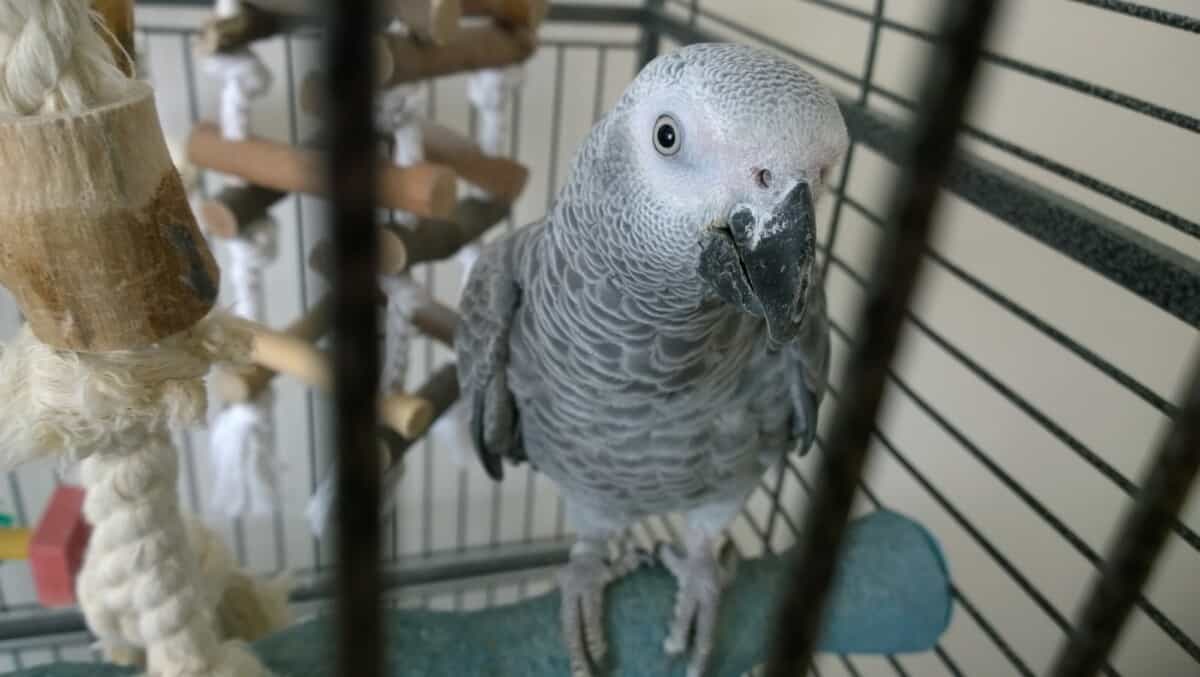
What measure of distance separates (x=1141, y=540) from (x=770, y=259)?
11.1 inches

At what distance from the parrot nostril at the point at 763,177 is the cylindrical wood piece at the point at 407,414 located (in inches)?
28.3

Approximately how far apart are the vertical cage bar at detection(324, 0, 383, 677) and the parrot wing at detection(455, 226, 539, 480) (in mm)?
610

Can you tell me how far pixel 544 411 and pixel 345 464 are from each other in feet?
2.10

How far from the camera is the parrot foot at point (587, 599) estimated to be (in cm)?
89

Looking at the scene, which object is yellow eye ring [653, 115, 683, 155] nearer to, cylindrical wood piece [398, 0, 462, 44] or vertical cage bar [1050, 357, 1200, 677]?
vertical cage bar [1050, 357, 1200, 677]

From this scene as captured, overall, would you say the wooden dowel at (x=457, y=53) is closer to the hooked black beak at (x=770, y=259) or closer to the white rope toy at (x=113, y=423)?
the white rope toy at (x=113, y=423)

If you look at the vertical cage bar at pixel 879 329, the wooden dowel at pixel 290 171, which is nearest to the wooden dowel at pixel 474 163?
the wooden dowel at pixel 290 171

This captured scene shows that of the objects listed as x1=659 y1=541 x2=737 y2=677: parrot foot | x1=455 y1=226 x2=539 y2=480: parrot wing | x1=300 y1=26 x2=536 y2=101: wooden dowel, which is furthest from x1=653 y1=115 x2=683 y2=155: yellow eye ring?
x1=659 y1=541 x2=737 y2=677: parrot foot

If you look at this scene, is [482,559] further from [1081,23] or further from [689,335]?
[1081,23]

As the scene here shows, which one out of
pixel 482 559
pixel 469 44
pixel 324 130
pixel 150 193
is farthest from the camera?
pixel 482 559

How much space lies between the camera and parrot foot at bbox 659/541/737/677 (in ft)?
2.96

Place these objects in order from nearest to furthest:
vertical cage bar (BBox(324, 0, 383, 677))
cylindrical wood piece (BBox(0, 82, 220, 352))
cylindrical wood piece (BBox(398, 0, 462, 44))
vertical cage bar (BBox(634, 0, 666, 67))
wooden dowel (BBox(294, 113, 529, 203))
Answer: vertical cage bar (BBox(324, 0, 383, 677)) < cylindrical wood piece (BBox(0, 82, 220, 352)) < cylindrical wood piece (BBox(398, 0, 462, 44)) < wooden dowel (BBox(294, 113, 529, 203)) < vertical cage bar (BBox(634, 0, 666, 67))

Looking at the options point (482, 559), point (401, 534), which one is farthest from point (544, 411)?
point (401, 534)

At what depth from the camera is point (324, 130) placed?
0.65 ft
